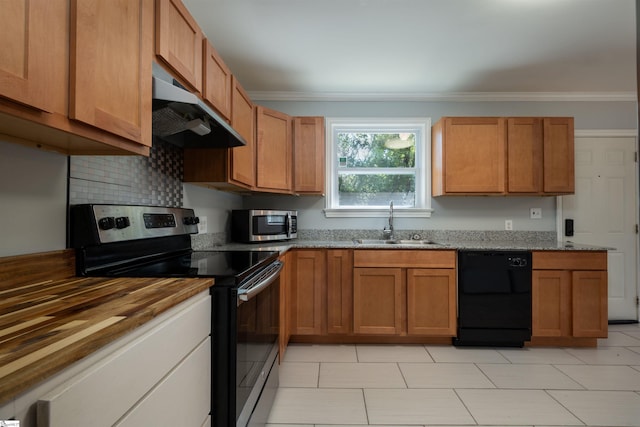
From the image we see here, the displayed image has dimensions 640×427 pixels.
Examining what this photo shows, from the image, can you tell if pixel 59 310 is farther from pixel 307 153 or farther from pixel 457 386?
pixel 307 153

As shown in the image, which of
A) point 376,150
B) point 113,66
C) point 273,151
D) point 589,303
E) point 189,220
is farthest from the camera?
point 376,150

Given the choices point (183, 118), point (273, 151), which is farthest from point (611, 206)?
point (183, 118)

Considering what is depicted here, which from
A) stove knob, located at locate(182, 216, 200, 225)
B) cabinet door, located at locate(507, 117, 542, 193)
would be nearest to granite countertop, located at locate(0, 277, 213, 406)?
stove knob, located at locate(182, 216, 200, 225)

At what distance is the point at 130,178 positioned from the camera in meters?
1.60

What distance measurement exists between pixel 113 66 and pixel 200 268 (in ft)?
2.66

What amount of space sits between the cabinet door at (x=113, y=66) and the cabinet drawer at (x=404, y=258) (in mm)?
1947

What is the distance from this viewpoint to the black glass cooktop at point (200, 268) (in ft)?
4.01

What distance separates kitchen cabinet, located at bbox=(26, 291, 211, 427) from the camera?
1.74 feet

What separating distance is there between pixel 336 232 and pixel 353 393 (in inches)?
64.9

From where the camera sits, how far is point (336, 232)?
3.35 meters

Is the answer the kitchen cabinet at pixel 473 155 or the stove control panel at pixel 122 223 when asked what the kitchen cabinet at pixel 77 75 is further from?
the kitchen cabinet at pixel 473 155

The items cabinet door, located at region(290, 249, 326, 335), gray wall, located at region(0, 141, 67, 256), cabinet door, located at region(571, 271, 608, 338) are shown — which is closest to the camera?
gray wall, located at region(0, 141, 67, 256)

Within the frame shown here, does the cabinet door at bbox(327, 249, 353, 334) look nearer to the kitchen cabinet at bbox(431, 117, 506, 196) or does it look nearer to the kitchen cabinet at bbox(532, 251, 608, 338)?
the kitchen cabinet at bbox(431, 117, 506, 196)

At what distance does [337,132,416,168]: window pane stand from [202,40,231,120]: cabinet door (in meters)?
1.61
